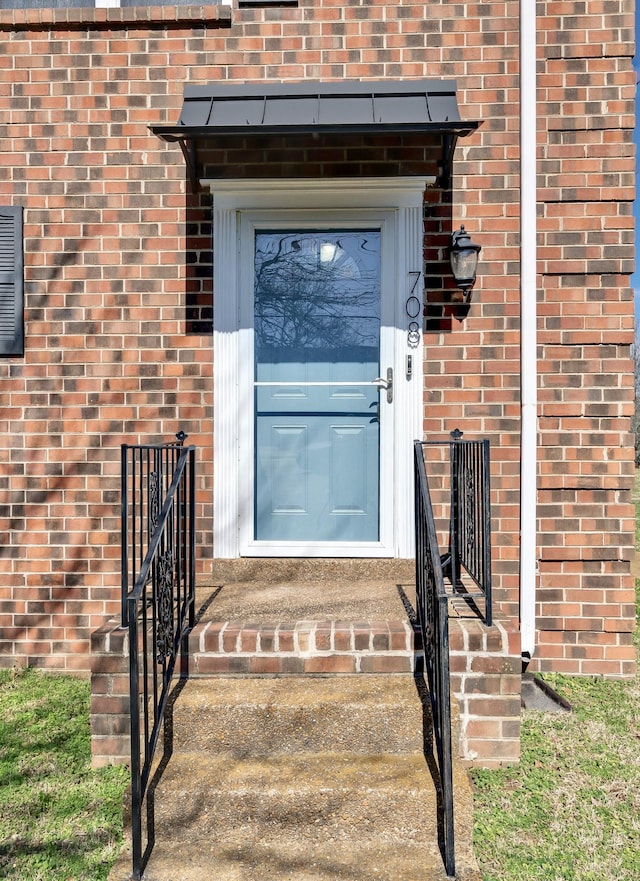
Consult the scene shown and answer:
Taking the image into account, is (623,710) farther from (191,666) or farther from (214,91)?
(214,91)

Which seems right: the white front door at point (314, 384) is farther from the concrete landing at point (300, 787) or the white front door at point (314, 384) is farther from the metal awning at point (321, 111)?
the concrete landing at point (300, 787)

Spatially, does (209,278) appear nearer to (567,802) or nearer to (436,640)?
(436,640)

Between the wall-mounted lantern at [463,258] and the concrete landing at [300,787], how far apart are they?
2.11 meters

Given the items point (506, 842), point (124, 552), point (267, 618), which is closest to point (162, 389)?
point (124, 552)

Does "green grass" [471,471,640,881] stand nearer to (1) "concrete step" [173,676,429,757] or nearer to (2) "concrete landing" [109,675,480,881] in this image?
(2) "concrete landing" [109,675,480,881]

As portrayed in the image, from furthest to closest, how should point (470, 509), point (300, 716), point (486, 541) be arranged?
point (470, 509), point (486, 541), point (300, 716)

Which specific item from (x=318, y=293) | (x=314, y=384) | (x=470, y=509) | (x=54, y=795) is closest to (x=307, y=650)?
(x=470, y=509)

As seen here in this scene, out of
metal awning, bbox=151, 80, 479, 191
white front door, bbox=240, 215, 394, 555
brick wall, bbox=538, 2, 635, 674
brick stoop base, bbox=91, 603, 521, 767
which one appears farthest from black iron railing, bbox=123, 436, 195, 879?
brick wall, bbox=538, 2, 635, 674

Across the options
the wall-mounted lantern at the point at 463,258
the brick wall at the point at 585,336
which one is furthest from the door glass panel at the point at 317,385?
the brick wall at the point at 585,336

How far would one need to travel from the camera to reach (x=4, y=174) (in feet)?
12.1

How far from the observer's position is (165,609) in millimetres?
2551

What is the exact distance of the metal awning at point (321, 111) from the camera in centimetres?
308

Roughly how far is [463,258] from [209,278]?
4.69ft

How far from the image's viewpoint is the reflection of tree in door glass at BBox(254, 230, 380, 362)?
3736 millimetres
